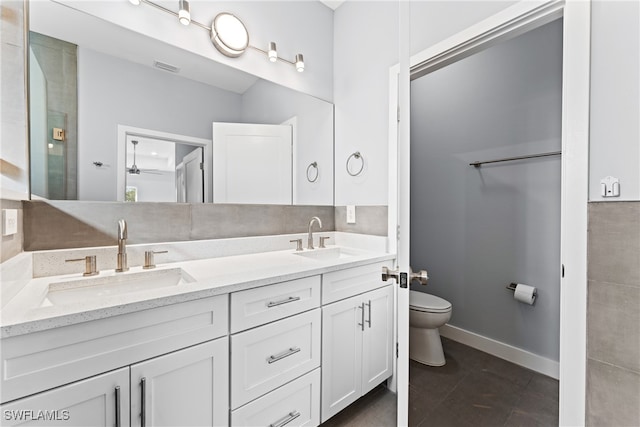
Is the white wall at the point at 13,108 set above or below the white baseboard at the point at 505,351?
above

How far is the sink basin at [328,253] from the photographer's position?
70.9 inches

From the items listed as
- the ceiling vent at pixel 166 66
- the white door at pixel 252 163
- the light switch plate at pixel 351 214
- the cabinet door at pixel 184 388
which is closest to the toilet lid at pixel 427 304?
the light switch plate at pixel 351 214

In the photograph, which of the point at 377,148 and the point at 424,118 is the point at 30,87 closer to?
the point at 377,148

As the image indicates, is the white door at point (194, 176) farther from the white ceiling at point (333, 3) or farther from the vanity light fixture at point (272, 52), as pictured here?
the white ceiling at point (333, 3)

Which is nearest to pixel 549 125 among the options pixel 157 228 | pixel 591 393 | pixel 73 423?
pixel 591 393

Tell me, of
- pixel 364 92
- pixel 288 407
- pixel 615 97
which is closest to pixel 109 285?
pixel 288 407

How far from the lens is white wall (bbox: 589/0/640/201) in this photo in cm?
96

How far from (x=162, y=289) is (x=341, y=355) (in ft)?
3.13

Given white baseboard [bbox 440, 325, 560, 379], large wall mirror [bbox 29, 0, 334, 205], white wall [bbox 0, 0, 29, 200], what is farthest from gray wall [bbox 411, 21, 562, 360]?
white wall [bbox 0, 0, 29, 200]

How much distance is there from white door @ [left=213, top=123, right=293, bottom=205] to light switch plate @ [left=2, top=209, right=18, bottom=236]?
79cm

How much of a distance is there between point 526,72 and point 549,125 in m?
0.44

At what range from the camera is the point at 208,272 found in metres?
1.22

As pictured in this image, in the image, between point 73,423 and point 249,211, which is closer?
point 73,423

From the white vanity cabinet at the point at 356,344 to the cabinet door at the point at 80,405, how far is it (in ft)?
2.67
